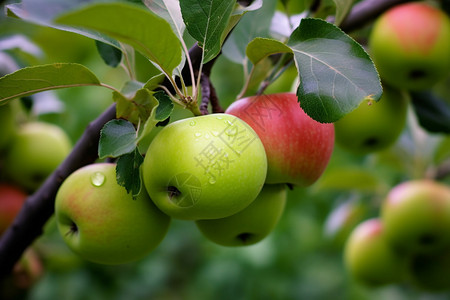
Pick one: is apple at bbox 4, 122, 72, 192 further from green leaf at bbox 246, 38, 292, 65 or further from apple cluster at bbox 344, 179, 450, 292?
apple cluster at bbox 344, 179, 450, 292

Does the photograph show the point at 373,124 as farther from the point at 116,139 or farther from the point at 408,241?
the point at 116,139

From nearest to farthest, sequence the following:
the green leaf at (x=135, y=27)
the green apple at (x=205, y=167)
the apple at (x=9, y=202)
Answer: the green leaf at (x=135, y=27)
the green apple at (x=205, y=167)
the apple at (x=9, y=202)

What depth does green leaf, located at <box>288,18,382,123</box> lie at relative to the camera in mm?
575

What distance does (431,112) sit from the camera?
1185mm

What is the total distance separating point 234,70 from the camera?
2375 mm

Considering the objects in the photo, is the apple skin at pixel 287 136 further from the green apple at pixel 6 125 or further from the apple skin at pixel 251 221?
the green apple at pixel 6 125

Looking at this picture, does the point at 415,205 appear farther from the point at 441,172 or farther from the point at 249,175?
the point at 249,175

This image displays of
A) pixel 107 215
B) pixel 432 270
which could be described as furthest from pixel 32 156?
pixel 432 270

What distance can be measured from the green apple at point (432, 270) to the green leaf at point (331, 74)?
3.15ft

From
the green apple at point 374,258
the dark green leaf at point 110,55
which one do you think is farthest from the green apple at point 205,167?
the green apple at point 374,258

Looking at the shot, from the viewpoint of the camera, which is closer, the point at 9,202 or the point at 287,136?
the point at 287,136

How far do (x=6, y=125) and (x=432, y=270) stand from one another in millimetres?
1200

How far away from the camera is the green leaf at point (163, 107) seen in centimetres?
58

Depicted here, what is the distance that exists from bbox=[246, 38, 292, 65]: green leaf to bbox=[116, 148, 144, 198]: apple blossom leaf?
0.21 m
